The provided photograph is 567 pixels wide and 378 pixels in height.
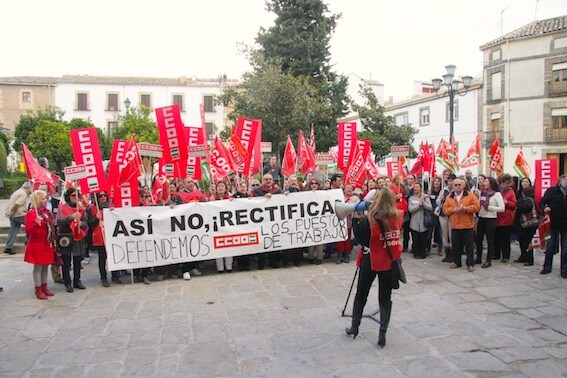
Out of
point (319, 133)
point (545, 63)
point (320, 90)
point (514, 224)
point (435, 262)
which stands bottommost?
point (435, 262)

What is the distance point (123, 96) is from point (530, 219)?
50834mm

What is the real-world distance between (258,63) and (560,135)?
2479 cm

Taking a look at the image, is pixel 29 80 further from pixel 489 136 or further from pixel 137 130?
pixel 489 136

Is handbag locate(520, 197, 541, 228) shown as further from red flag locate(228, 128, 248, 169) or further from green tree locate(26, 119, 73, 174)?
green tree locate(26, 119, 73, 174)

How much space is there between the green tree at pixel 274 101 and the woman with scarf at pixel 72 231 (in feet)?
35.3

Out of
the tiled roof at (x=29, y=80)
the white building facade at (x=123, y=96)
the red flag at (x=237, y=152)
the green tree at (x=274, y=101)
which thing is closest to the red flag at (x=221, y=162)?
the red flag at (x=237, y=152)

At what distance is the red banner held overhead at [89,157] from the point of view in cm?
802

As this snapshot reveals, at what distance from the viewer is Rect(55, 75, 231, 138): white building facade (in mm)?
52312

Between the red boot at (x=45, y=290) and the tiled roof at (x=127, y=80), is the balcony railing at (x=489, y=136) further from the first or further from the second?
the red boot at (x=45, y=290)

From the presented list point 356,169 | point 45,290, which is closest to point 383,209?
point 45,290

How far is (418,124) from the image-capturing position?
141 feet

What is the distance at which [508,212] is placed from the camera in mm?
9188

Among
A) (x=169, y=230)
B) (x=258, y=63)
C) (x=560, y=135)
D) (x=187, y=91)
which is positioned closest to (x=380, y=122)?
(x=258, y=63)

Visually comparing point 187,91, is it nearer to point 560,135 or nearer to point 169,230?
point 560,135
